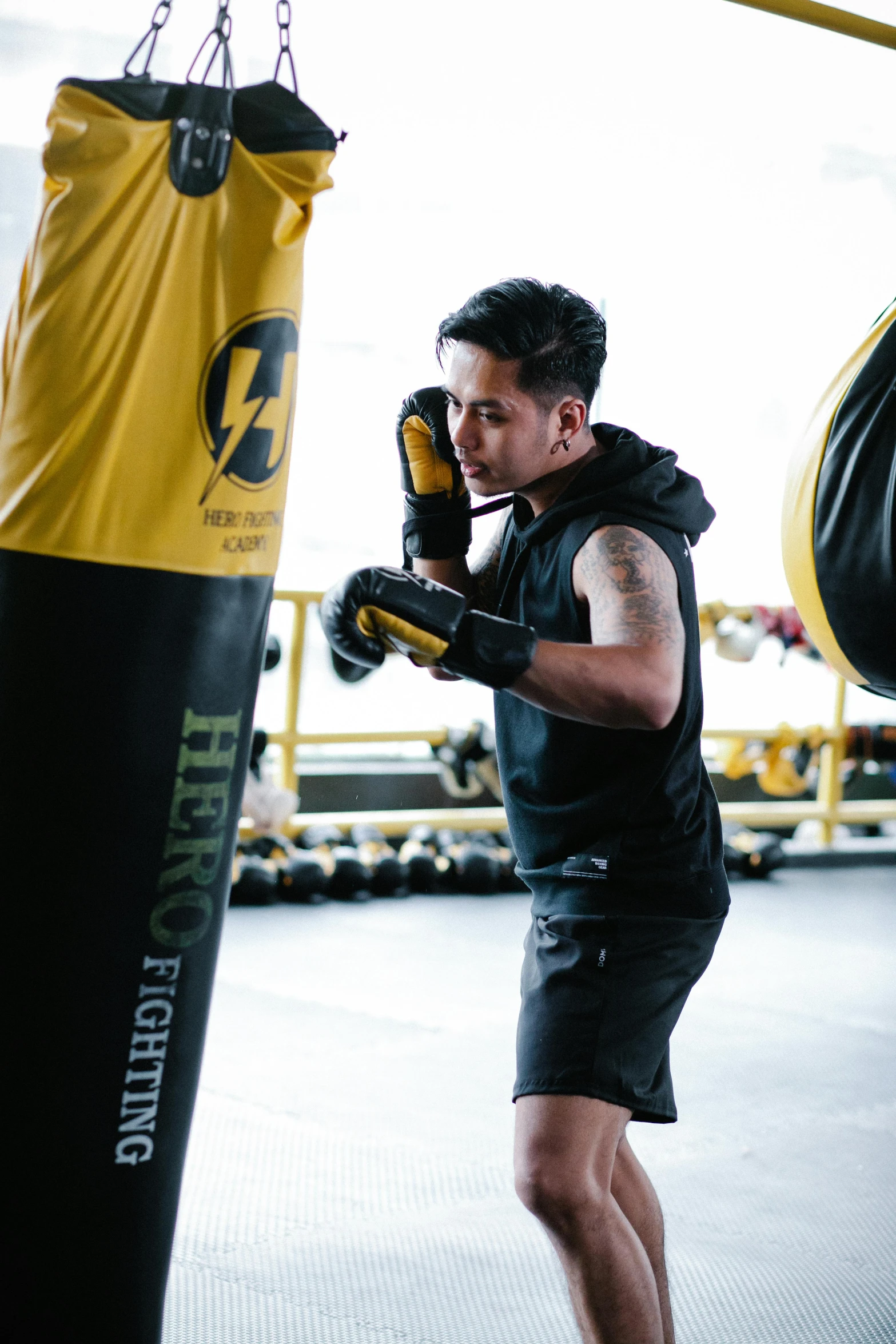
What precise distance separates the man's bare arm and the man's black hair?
291mm

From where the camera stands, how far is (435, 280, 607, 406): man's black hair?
6.53 ft

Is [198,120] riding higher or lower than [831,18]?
lower

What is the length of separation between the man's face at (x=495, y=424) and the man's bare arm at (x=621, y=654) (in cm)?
22

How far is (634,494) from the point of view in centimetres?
196

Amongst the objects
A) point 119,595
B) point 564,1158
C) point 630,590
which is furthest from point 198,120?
point 564,1158

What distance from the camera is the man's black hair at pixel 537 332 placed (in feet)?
6.53

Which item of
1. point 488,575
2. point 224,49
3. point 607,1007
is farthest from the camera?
point 488,575

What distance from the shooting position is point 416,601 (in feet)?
5.61

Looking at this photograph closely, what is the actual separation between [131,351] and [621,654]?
73 cm

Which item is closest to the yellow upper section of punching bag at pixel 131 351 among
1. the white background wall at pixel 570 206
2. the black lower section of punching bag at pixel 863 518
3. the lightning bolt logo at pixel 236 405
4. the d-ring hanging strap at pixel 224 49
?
the lightning bolt logo at pixel 236 405

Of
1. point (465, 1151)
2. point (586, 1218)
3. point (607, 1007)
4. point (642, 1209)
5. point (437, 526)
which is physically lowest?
point (465, 1151)

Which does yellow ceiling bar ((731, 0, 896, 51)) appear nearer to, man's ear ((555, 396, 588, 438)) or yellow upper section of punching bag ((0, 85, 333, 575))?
man's ear ((555, 396, 588, 438))

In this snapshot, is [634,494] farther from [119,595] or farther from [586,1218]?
[586,1218]

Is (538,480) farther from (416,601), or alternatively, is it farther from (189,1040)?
(189,1040)
